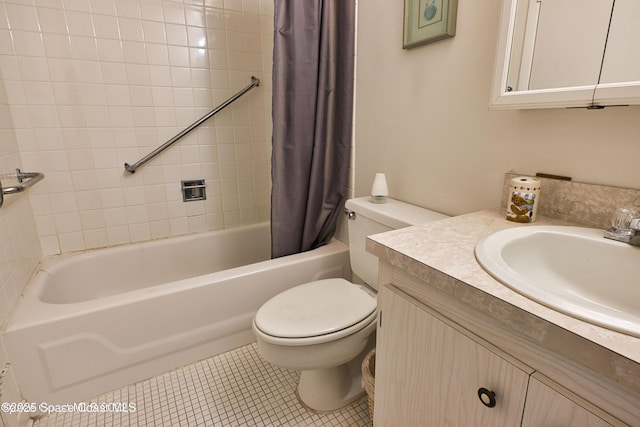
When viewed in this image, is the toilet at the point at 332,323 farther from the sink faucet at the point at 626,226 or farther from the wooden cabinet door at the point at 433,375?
the sink faucet at the point at 626,226

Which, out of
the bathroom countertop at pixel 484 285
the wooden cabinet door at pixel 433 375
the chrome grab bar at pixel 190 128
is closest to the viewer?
the bathroom countertop at pixel 484 285

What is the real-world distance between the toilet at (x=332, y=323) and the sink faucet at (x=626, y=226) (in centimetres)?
49

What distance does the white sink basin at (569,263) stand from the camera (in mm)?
628

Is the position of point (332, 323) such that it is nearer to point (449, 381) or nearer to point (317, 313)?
point (317, 313)

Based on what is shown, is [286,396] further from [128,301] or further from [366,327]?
[128,301]

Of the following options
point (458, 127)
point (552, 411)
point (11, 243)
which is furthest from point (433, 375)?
point (11, 243)

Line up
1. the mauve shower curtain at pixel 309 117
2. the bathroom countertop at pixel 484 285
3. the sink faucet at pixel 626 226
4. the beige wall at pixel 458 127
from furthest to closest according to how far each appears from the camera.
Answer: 1. the mauve shower curtain at pixel 309 117
2. the beige wall at pixel 458 127
3. the sink faucet at pixel 626 226
4. the bathroom countertop at pixel 484 285

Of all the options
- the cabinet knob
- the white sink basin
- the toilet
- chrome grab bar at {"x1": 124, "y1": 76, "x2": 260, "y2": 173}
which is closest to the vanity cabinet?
the cabinet knob

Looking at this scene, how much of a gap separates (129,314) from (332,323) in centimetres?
82

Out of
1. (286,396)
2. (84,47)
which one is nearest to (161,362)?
(286,396)

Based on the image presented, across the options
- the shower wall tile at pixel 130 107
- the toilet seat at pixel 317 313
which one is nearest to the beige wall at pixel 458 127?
the toilet seat at pixel 317 313

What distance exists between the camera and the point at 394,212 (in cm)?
120

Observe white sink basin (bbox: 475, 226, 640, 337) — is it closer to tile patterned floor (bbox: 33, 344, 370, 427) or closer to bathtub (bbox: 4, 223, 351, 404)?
tile patterned floor (bbox: 33, 344, 370, 427)

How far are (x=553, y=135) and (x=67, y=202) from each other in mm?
2052
